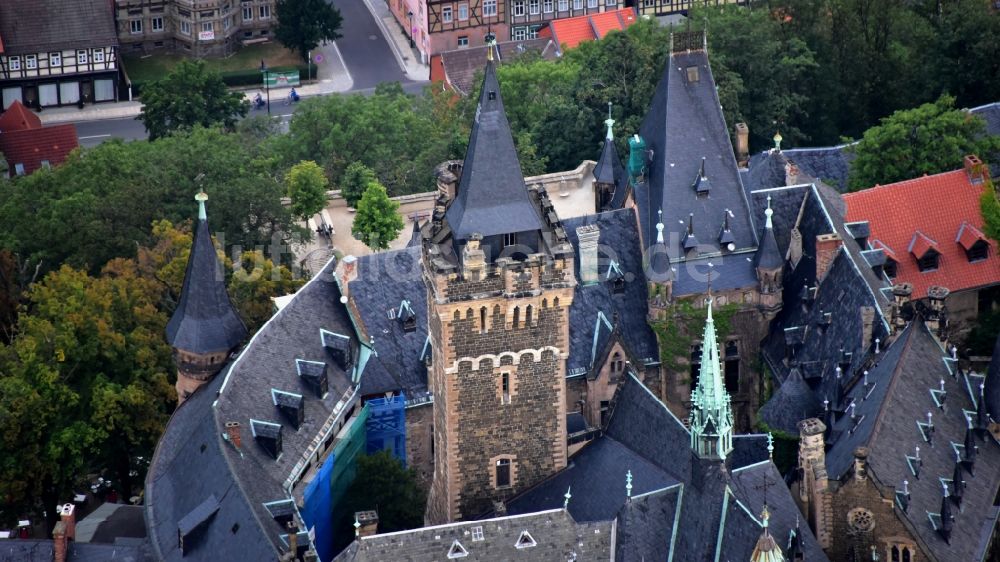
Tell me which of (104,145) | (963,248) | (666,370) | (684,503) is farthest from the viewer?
(104,145)

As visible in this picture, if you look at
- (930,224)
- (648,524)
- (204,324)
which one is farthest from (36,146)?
(648,524)

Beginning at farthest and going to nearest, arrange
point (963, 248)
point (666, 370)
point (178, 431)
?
1. point (963, 248)
2. point (666, 370)
3. point (178, 431)

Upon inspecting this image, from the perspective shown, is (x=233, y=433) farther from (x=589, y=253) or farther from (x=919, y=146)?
(x=919, y=146)

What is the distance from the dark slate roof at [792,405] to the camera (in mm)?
129750

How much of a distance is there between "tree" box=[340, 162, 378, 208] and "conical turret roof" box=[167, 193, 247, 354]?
35.3m

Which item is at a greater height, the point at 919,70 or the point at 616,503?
the point at 919,70

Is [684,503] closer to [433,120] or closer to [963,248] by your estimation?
[963,248]

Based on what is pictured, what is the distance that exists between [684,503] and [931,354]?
62.6 feet

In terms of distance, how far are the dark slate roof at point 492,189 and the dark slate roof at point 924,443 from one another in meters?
19.8

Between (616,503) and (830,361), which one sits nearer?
(616,503)

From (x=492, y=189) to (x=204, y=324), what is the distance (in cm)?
2195

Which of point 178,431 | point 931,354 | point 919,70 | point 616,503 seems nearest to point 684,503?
point 616,503

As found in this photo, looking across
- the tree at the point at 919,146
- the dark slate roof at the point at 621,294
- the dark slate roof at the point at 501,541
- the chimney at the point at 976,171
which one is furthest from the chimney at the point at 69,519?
the chimney at the point at 976,171

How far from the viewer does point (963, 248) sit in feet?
499
